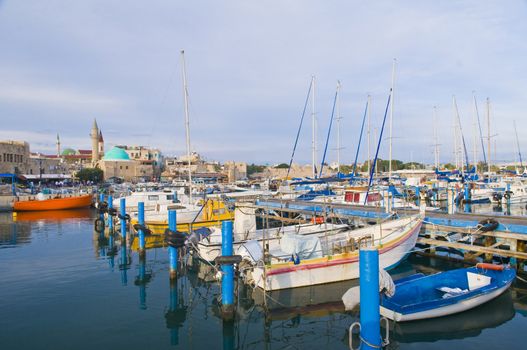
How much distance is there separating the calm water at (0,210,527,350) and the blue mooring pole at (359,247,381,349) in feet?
8.85

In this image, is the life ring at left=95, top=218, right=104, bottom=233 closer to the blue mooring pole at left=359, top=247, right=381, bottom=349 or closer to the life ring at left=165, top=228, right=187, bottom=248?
the life ring at left=165, top=228, right=187, bottom=248

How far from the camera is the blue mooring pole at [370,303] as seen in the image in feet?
25.3

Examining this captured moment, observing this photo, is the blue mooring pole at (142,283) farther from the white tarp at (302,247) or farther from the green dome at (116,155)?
the green dome at (116,155)

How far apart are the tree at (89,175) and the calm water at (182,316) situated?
80989 millimetres

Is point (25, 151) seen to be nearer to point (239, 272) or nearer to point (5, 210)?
point (5, 210)

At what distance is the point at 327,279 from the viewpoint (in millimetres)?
14922

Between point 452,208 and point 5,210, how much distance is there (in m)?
53.0

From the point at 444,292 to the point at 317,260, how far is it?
4668 millimetres

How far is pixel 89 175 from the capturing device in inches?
3698

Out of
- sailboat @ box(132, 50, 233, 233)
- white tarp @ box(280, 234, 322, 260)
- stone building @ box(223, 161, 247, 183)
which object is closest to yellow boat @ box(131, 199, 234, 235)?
sailboat @ box(132, 50, 233, 233)

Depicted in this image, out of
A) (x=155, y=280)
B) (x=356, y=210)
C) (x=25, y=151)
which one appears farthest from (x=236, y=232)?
(x=25, y=151)

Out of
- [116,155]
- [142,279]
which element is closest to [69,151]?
[116,155]

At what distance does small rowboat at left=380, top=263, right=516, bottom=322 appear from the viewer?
10812 millimetres

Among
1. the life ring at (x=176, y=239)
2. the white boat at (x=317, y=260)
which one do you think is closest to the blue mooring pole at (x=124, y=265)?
the life ring at (x=176, y=239)
